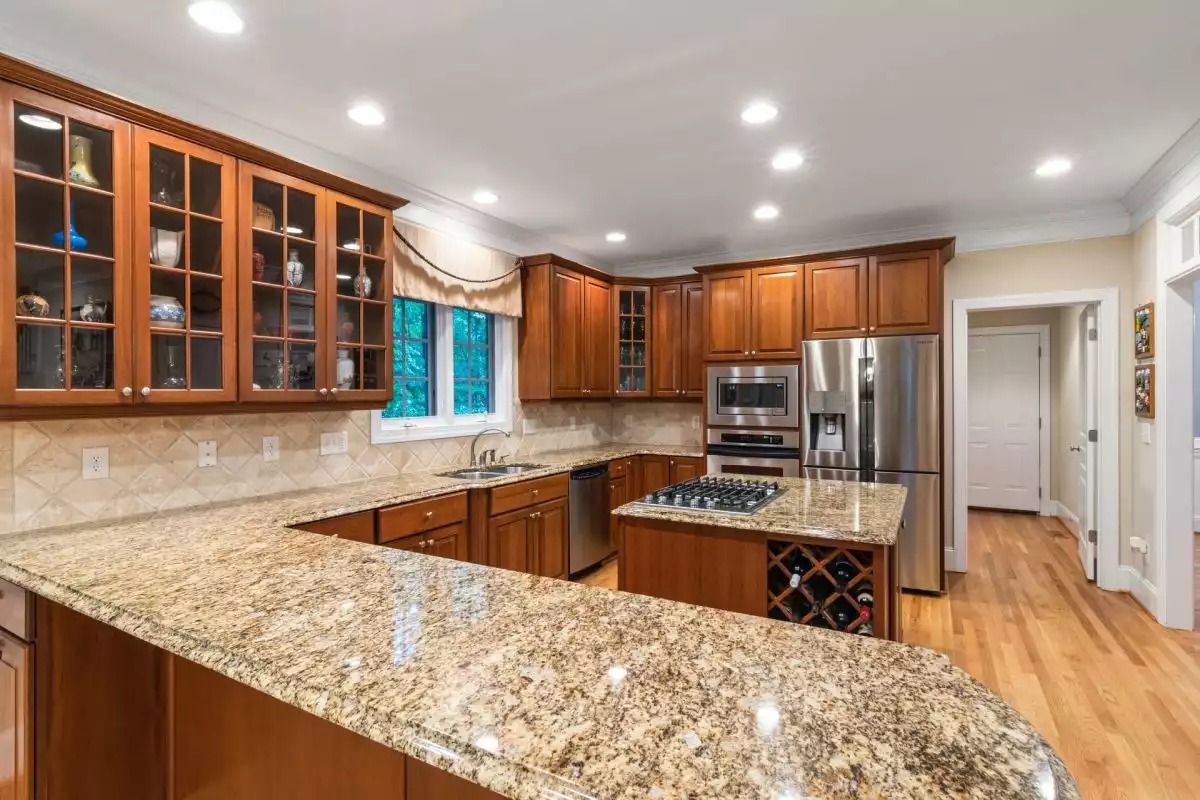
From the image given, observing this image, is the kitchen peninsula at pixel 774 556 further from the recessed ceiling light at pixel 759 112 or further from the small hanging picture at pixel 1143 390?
the small hanging picture at pixel 1143 390

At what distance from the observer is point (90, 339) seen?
1924 millimetres

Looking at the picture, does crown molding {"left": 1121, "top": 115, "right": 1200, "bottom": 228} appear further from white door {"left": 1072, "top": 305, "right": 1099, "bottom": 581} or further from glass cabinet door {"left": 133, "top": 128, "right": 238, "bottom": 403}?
glass cabinet door {"left": 133, "top": 128, "right": 238, "bottom": 403}

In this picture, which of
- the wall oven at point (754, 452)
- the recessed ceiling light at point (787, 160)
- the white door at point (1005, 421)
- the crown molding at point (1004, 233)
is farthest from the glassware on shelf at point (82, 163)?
the white door at point (1005, 421)

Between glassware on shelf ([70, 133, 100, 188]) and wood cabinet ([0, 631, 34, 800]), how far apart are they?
4.54 feet

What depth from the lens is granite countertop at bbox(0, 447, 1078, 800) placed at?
0.67m

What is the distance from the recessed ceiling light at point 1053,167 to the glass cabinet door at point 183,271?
3848 mm

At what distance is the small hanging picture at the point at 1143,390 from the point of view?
3.41 meters

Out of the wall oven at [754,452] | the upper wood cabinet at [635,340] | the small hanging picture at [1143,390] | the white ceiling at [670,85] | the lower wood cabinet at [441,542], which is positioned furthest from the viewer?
the upper wood cabinet at [635,340]

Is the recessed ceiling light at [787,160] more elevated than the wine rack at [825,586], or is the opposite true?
the recessed ceiling light at [787,160]

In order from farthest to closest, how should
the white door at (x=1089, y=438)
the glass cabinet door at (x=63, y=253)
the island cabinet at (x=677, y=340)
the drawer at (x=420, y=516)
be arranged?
1. the island cabinet at (x=677, y=340)
2. the white door at (x=1089, y=438)
3. the drawer at (x=420, y=516)
4. the glass cabinet door at (x=63, y=253)

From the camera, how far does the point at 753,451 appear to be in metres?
4.37

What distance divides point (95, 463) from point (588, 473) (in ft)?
8.90

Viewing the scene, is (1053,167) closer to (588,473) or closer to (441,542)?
(588,473)

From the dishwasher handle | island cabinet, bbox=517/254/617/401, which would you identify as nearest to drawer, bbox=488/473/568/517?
the dishwasher handle
